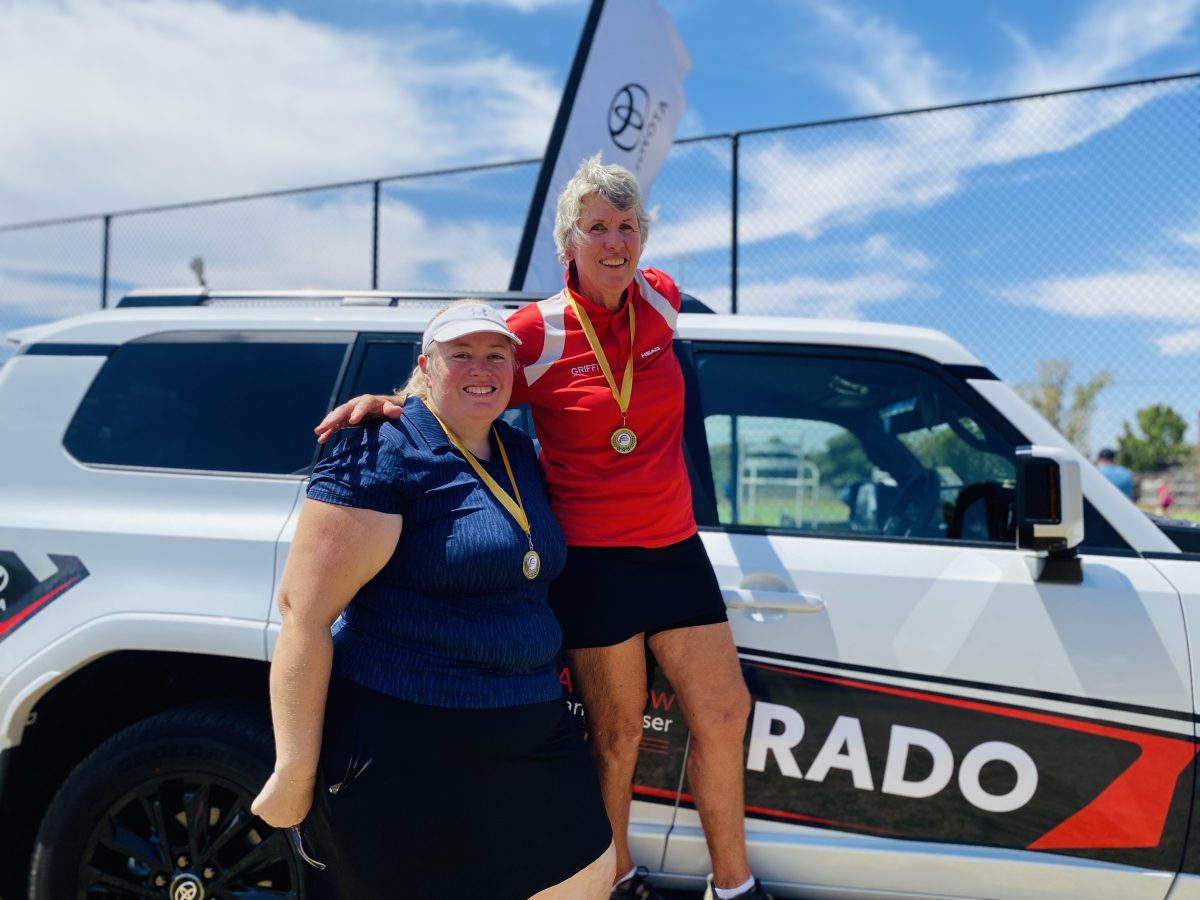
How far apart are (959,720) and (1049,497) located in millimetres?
598

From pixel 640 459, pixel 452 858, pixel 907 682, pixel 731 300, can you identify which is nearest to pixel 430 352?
pixel 640 459

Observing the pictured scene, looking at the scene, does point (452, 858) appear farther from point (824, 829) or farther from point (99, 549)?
point (99, 549)

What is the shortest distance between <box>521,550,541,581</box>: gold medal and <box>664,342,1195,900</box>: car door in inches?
29.8

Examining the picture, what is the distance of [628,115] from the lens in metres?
5.68

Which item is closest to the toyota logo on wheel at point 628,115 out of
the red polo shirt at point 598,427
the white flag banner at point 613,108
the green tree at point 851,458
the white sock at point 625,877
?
the white flag banner at point 613,108

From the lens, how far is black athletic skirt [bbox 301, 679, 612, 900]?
1674 millimetres

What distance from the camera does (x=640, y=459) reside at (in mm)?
2113

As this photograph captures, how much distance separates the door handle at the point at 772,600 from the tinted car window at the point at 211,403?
1250 millimetres

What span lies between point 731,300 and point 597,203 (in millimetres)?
4811

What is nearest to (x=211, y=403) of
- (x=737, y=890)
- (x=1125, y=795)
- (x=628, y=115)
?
(x=737, y=890)

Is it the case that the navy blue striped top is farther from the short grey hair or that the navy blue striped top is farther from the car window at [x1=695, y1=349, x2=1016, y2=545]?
the car window at [x1=695, y1=349, x2=1016, y2=545]

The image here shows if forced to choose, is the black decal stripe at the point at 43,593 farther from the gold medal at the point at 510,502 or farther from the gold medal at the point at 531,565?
the gold medal at the point at 531,565

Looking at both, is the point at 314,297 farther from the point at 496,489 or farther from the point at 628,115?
the point at 628,115

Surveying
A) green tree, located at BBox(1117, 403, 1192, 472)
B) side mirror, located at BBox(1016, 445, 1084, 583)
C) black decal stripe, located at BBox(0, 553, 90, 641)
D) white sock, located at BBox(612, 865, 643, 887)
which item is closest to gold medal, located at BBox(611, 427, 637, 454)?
side mirror, located at BBox(1016, 445, 1084, 583)
